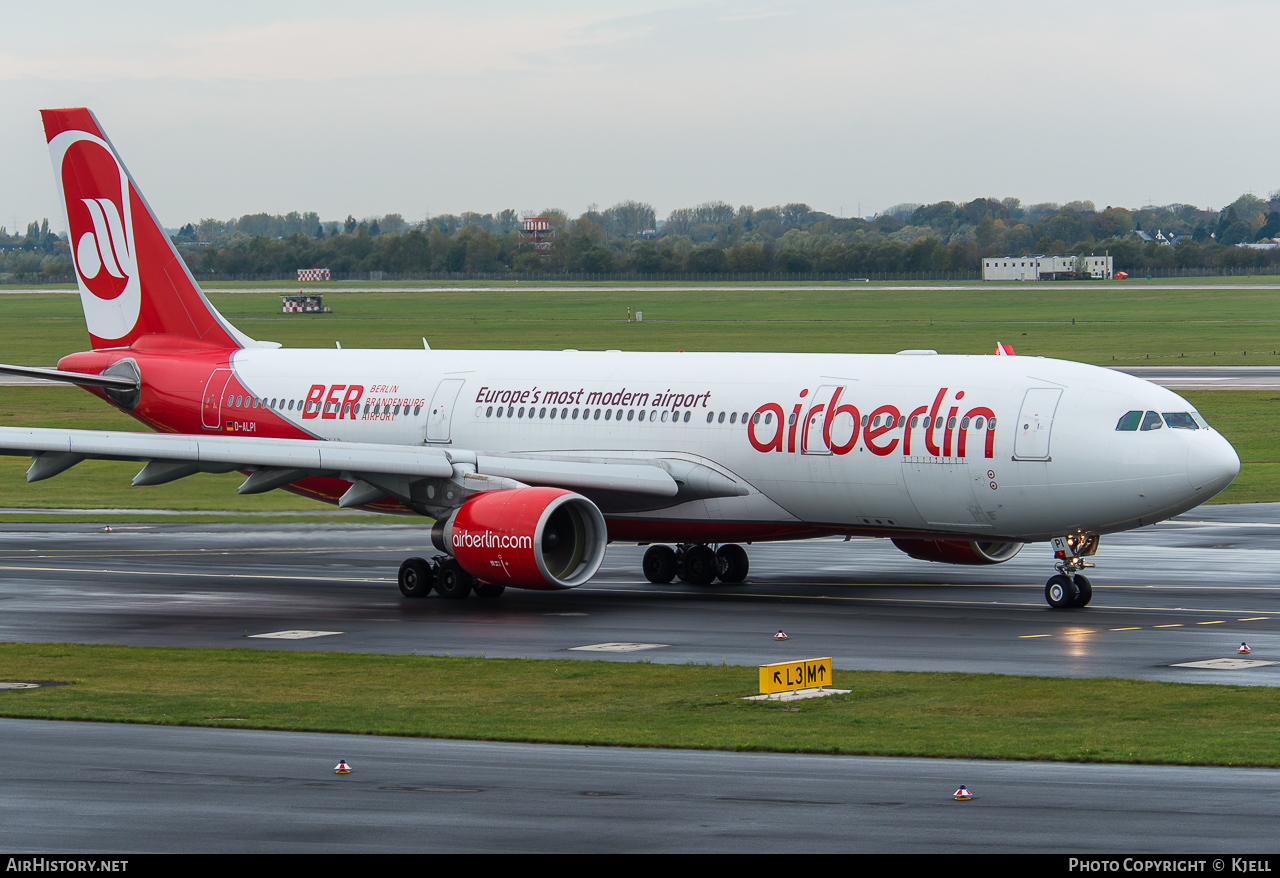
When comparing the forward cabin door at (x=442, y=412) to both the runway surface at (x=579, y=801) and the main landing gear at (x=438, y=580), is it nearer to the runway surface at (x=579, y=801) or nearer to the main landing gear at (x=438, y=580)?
the main landing gear at (x=438, y=580)

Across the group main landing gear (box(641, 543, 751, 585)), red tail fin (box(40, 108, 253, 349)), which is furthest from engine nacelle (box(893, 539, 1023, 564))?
red tail fin (box(40, 108, 253, 349))

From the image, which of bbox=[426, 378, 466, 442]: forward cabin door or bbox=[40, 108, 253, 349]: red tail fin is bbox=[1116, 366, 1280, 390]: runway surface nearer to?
bbox=[426, 378, 466, 442]: forward cabin door

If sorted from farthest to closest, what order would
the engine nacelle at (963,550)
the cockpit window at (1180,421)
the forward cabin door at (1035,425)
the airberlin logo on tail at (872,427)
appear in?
the engine nacelle at (963,550) < the airberlin logo on tail at (872,427) < the forward cabin door at (1035,425) < the cockpit window at (1180,421)

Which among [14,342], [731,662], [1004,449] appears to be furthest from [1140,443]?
[14,342]

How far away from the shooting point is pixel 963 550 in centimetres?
3581

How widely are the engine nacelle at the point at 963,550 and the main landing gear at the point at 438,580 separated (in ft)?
28.8

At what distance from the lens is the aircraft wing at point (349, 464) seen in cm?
3462

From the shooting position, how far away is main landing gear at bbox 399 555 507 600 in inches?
1393

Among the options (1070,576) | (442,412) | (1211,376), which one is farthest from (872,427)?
(1211,376)

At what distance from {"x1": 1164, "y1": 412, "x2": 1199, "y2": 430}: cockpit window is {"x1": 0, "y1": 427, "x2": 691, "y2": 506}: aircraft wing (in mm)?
8292

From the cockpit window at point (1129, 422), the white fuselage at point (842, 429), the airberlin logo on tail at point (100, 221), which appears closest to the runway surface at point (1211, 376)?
the white fuselage at point (842, 429)
